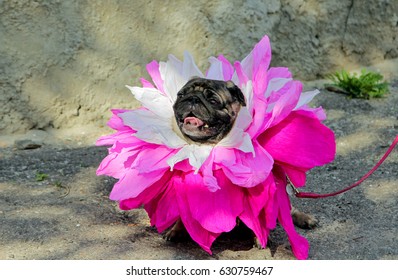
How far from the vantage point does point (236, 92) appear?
3266mm

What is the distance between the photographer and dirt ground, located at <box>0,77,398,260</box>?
10.9 feet

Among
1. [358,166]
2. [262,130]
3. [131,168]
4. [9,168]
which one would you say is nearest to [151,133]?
[131,168]

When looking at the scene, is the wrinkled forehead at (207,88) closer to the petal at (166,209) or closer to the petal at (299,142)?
the petal at (299,142)

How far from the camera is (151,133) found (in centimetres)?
322

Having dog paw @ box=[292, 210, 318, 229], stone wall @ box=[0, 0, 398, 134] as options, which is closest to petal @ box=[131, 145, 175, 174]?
dog paw @ box=[292, 210, 318, 229]

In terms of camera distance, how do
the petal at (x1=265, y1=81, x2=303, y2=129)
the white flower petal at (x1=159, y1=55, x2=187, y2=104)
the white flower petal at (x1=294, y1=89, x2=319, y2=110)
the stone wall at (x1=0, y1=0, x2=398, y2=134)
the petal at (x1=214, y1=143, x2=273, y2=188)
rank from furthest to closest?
the stone wall at (x1=0, y1=0, x2=398, y2=134)
the white flower petal at (x1=159, y1=55, x2=187, y2=104)
the white flower petal at (x1=294, y1=89, x2=319, y2=110)
the petal at (x1=265, y1=81, x2=303, y2=129)
the petal at (x1=214, y1=143, x2=273, y2=188)

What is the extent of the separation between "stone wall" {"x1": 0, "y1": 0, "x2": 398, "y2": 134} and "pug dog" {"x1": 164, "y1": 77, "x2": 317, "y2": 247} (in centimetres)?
163

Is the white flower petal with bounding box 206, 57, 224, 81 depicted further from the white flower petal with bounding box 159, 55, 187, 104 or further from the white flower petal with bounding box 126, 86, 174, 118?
the white flower petal with bounding box 126, 86, 174, 118

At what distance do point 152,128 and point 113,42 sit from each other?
1.72 metres

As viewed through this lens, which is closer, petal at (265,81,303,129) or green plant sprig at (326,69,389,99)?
petal at (265,81,303,129)

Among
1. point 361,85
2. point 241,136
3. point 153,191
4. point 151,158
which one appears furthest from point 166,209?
point 361,85

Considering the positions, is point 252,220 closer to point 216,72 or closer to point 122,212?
point 216,72

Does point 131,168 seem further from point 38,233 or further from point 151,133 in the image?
point 38,233
